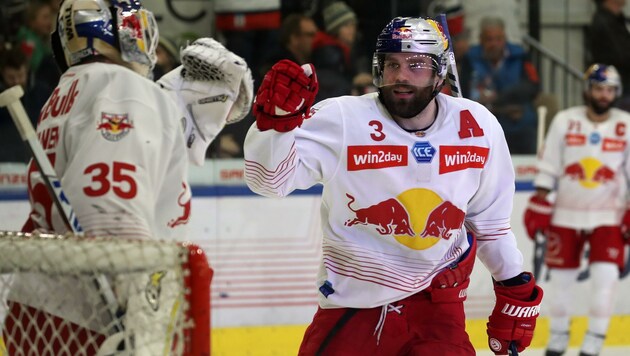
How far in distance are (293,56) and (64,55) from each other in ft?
10.5

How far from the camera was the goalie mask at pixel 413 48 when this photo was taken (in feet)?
9.14

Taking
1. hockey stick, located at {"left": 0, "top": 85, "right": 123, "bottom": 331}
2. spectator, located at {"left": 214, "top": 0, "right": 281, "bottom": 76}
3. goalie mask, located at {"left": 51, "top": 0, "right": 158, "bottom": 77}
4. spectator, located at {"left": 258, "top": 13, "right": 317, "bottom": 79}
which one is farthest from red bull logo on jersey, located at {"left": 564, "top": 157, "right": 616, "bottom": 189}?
hockey stick, located at {"left": 0, "top": 85, "right": 123, "bottom": 331}

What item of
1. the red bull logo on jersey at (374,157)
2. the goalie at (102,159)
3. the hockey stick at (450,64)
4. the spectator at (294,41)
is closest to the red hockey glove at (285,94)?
the goalie at (102,159)

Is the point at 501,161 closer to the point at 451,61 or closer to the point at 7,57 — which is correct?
the point at 451,61

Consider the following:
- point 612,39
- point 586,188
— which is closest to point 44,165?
point 586,188

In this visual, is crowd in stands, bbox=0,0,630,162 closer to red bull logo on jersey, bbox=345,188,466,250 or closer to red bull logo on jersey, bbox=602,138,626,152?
red bull logo on jersey, bbox=602,138,626,152

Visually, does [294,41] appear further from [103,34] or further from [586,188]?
[103,34]

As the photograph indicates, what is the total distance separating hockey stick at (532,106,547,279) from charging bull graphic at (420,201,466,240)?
343 centimetres

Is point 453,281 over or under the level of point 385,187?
under

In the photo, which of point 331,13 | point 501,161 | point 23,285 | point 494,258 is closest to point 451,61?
point 501,161

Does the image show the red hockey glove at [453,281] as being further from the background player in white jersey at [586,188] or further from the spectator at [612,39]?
the spectator at [612,39]

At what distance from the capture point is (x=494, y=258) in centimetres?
297

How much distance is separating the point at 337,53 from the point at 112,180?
3.85m

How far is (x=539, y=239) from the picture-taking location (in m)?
6.25
